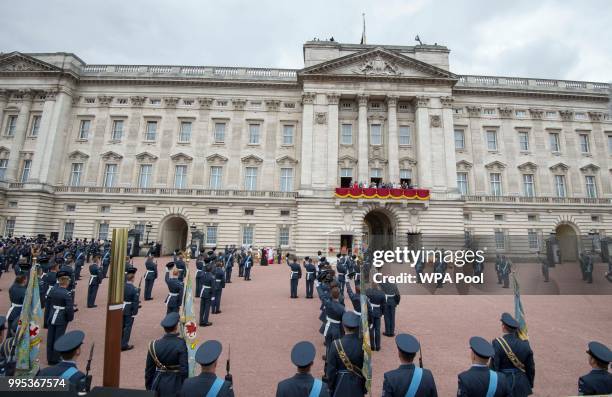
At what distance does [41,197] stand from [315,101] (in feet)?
92.3

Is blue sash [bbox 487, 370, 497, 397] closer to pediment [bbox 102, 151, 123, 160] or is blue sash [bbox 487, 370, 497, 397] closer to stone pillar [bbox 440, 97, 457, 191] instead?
stone pillar [bbox 440, 97, 457, 191]

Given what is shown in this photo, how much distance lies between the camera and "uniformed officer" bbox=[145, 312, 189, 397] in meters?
4.30

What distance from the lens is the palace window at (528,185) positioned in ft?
109

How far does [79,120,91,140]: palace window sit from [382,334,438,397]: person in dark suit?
127 feet

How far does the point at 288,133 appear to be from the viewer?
33188 millimetres

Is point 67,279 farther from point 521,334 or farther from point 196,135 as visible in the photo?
point 196,135

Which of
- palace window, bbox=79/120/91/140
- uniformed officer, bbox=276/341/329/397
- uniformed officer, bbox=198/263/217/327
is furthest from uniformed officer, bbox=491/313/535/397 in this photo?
palace window, bbox=79/120/91/140

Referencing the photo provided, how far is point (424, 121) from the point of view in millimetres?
31188

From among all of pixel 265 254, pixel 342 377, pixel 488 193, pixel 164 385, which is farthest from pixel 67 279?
pixel 488 193

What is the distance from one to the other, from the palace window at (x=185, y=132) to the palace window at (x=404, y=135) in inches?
884

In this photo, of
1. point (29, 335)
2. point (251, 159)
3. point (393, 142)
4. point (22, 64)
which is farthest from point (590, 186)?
point (22, 64)

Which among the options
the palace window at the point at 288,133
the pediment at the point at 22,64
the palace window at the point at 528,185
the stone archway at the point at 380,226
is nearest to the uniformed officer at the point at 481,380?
the stone archway at the point at 380,226

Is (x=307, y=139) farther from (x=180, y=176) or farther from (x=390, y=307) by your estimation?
(x=390, y=307)

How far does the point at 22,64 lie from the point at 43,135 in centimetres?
872
